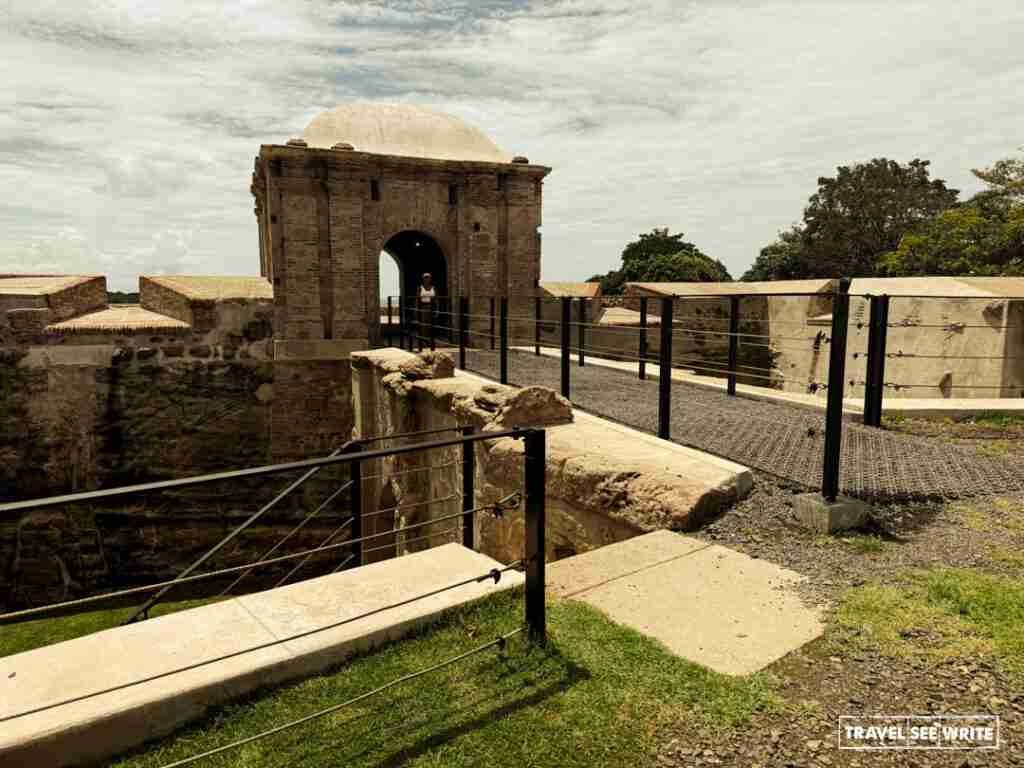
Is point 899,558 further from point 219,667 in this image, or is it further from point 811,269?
point 811,269

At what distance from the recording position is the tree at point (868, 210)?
119ft

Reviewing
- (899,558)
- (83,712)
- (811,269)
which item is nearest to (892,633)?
(899,558)

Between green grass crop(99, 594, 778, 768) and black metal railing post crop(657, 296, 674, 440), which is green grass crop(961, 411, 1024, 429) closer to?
black metal railing post crop(657, 296, 674, 440)

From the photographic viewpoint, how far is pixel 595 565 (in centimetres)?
370

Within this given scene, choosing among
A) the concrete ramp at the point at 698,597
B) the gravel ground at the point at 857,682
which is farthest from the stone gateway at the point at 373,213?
the gravel ground at the point at 857,682

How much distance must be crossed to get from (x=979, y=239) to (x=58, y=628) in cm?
2971

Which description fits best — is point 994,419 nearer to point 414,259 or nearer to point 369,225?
point 369,225

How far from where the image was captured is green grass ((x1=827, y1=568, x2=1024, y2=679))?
2686 mm

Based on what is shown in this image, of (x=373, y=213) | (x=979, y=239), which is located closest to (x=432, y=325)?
(x=373, y=213)

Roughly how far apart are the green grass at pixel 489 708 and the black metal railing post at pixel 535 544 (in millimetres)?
89

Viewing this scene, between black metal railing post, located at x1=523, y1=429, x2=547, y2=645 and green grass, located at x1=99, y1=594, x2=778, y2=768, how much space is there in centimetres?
9

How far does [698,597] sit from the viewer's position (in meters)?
3.27

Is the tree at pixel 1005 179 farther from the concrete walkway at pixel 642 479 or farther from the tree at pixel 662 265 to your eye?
the concrete walkway at pixel 642 479

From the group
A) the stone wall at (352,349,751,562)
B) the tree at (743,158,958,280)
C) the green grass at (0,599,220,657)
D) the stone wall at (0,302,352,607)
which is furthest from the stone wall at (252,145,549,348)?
the tree at (743,158,958,280)
